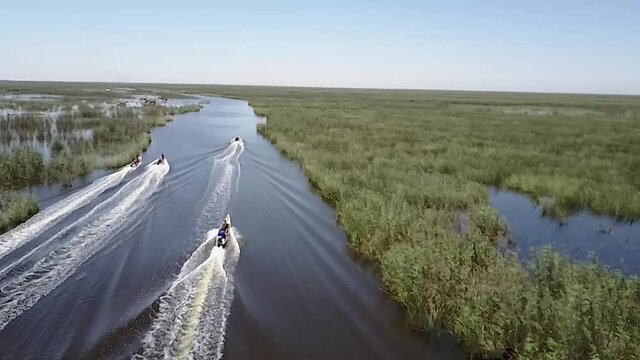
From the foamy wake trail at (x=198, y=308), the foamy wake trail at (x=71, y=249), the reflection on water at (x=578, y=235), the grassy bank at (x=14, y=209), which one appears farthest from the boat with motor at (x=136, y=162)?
the reflection on water at (x=578, y=235)

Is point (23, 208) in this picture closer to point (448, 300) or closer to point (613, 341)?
point (448, 300)

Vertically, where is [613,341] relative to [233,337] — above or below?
above

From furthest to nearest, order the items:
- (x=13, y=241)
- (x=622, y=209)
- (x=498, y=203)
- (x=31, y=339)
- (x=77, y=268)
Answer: (x=498, y=203), (x=622, y=209), (x=13, y=241), (x=77, y=268), (x=31, y=339)

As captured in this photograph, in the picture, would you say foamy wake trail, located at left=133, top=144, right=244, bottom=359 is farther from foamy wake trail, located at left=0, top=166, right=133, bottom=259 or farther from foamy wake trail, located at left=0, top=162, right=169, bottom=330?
foamy wake trail, located at left=0, top=166, right=133, bottom=259

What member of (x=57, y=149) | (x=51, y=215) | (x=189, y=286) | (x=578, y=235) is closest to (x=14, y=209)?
(x=51, y=215)

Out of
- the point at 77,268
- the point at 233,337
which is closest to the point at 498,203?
the point at 233,337

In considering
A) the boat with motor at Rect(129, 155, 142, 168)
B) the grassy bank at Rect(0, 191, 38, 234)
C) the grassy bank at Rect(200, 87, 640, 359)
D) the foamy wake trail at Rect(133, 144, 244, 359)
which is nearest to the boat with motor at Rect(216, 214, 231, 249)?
the foamy wake trail at Rect(133, 144, 244, 359)
